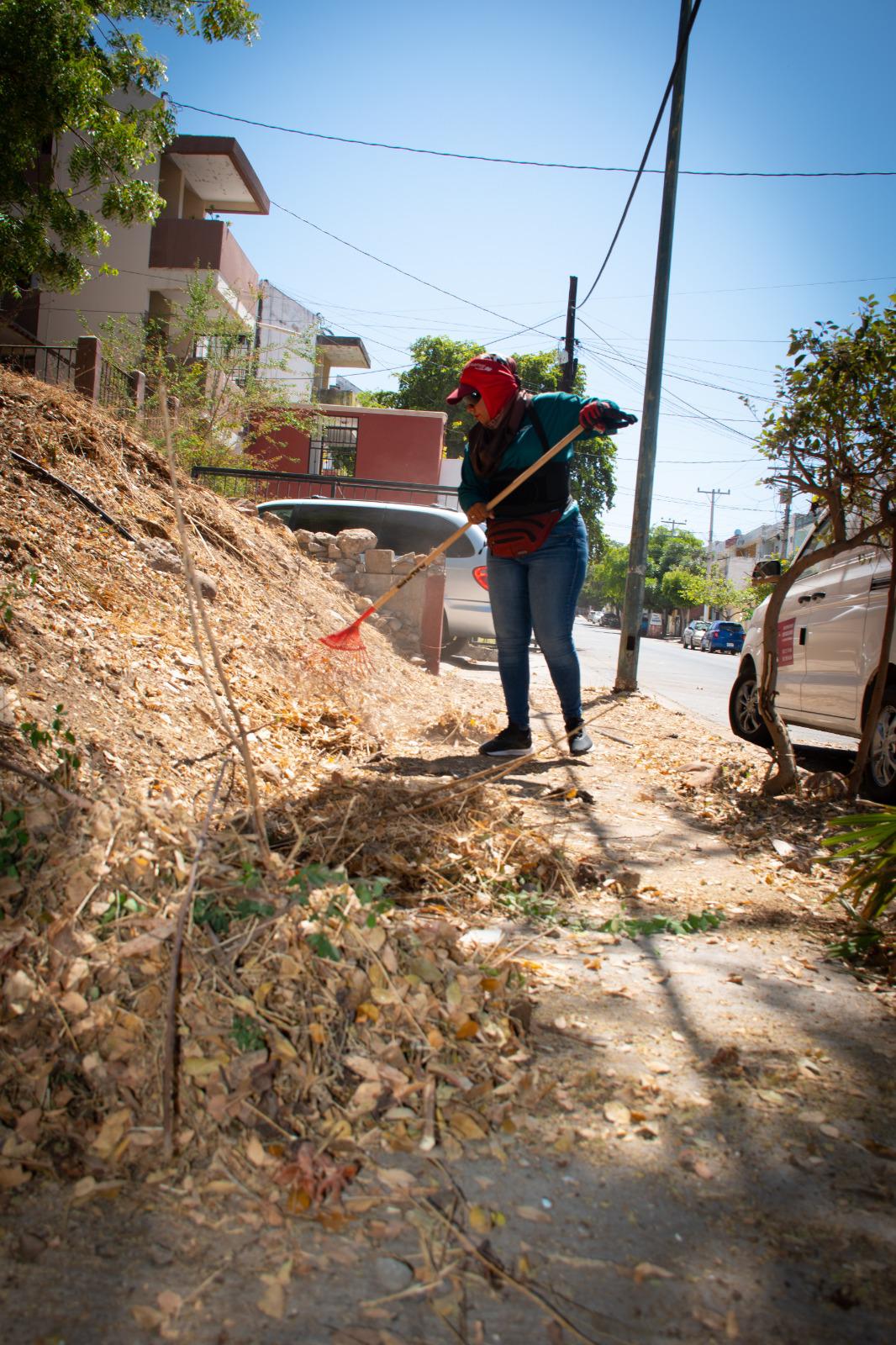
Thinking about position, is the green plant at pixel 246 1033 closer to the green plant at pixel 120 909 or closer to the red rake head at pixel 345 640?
the green plant at pixel 120 909

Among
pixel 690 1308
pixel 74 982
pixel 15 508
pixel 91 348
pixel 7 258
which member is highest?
pixel 7 258

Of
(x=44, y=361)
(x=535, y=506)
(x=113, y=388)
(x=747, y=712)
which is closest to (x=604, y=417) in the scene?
(x=535, y=506)

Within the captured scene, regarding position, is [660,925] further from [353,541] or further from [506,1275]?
[353,541]

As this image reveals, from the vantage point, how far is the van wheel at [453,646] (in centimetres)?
1135

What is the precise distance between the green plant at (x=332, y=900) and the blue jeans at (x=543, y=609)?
2.66 meters

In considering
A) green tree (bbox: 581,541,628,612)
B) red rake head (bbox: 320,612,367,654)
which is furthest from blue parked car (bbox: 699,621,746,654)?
green tree (bbox: 581,541,628,612)

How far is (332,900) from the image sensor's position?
200 centimetres

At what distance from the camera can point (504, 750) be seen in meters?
4.89

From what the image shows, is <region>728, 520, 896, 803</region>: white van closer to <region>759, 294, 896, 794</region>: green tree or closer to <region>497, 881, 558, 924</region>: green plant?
<region>759, 294, 896, 794</region>: green tree

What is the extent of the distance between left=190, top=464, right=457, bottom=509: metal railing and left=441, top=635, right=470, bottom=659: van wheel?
5.86 ft

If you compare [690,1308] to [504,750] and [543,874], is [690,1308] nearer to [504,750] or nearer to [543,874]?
[543,874]

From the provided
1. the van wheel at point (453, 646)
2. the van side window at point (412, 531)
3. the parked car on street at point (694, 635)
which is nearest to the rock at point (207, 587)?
the van side window at point (412, 531)

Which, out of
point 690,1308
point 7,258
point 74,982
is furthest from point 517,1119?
point 7,258

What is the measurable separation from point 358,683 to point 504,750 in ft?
5.08
